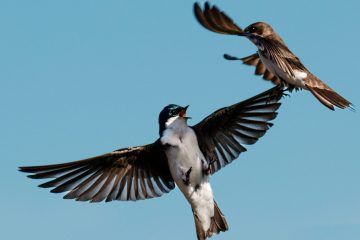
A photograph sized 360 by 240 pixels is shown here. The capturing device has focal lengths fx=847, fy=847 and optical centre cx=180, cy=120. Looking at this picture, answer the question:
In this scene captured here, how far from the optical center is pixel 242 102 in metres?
8.63

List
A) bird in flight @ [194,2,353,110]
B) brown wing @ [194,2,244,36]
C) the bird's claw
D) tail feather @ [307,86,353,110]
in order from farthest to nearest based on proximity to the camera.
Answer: the bird's claw < tail feather @ [307,86,353,110] < bird in flight @ [194,2,353,110] < brown wing @ [194,2,244,36]

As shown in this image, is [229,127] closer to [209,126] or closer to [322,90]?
[209,126]

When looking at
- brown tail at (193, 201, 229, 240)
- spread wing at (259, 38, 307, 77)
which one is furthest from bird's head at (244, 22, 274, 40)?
brown tail at (193, 201, 229, 240)

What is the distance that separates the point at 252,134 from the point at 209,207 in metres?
0.92

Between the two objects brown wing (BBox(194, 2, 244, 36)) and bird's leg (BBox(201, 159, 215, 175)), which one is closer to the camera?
brown wing (BBox(194, 2, 244, 36))

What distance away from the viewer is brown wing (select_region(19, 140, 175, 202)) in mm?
8562

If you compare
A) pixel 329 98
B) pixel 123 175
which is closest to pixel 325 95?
pixel 329 98

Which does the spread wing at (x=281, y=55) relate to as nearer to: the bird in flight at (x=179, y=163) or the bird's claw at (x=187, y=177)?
the bird in flight at (x=179, y=163)

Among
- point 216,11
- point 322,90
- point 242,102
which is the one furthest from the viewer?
point 242,102

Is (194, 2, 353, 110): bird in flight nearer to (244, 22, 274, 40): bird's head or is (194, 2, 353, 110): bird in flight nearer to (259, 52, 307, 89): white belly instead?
(259, 52, 307, 89): white belly

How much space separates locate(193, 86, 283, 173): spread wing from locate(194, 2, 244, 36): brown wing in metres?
1.35

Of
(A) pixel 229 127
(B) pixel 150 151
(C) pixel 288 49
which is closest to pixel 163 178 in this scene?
(B) pixel 150 151

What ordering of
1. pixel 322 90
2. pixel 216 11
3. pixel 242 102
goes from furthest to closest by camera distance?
1. pixel 242 102
2. pixel 322 90
3. pixel 216 11

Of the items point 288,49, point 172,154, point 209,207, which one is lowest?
point 209,207
